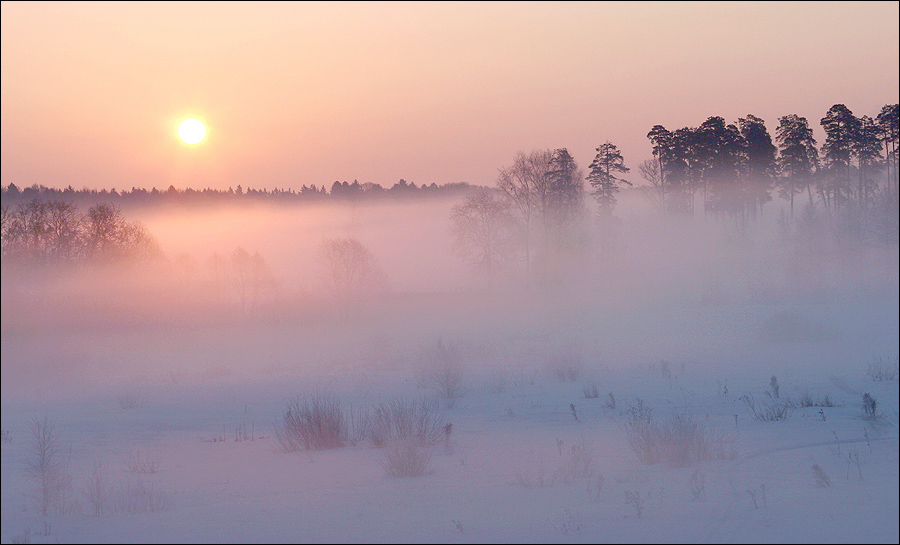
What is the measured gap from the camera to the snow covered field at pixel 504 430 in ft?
24.6

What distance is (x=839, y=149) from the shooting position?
21.1 meters

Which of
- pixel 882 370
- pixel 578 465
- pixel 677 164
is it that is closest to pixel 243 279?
pixel 677 164

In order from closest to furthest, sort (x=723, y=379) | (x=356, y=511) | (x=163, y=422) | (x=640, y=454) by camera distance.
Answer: (x=356, y=511), (x=640, y=454), (x=163, y=422), (x=723, y=379)

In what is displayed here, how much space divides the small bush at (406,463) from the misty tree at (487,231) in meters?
41.3

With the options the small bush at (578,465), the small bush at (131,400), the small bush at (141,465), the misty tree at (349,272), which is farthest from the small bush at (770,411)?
the misty tree at (349,272)

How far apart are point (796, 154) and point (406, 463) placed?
27030 mm

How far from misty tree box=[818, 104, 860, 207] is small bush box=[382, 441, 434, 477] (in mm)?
14984

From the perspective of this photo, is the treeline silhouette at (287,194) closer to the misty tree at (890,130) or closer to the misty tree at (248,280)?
the misty tree at (248,280)

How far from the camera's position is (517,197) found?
164 ft

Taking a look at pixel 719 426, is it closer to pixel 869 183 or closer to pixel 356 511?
pixel 356 511

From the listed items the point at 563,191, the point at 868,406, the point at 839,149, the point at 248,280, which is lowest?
the point at 868,406

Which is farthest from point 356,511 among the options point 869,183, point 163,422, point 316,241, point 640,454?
point 316,241

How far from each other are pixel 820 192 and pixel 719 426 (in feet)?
64.1

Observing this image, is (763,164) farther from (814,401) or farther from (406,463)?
(406,463)
